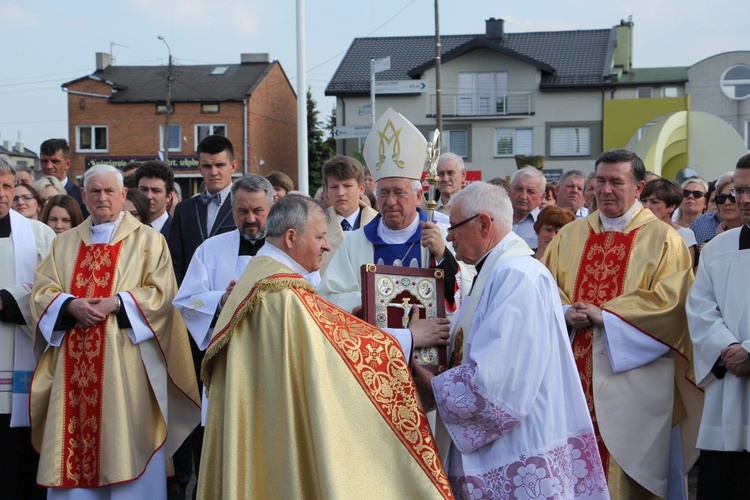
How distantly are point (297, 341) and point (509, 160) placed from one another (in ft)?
124

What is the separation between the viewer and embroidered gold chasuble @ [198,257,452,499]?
13.2ft

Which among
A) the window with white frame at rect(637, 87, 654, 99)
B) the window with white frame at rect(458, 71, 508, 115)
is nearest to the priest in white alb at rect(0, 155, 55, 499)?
the window with white frame at rect(458, 71, 508, 115)

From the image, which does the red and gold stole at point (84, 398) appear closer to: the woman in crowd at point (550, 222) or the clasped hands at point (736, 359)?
the woman in crowd at point (550, 222)

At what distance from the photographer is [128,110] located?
4528 centimetres

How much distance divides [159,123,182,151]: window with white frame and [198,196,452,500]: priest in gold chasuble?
138 feet

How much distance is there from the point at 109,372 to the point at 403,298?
233cm

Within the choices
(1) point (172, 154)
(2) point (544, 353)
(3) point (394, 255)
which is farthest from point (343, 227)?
(1) point (172, 154)

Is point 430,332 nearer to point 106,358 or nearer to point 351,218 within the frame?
point 106,358

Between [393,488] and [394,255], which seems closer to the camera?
[393,488]

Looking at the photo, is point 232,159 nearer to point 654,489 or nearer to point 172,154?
point 654,489

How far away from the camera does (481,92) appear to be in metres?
42.3

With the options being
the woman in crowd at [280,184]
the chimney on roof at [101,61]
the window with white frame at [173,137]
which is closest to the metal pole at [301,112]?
the woman in crowd at [280,184]

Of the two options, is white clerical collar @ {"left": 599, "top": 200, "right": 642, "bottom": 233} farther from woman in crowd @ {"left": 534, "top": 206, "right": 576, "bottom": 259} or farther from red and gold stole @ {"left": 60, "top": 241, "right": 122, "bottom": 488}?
red and gold stole @ {"left": 60, "top": 241, "right": 122, "bottom": 488}

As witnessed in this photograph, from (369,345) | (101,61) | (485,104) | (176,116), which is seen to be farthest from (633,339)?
(101,61)
